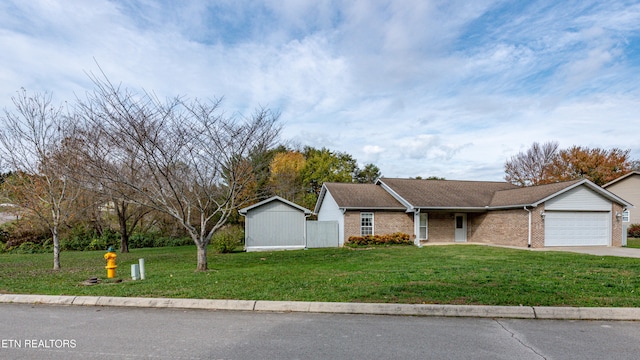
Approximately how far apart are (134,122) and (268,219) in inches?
503

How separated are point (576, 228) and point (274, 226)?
16.2 metres

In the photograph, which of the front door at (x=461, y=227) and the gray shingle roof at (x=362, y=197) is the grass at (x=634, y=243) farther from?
the gray shingle roof at (x=362, y=197)

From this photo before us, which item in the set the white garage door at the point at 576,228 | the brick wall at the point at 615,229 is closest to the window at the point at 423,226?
the white garage door at the point at 576,228

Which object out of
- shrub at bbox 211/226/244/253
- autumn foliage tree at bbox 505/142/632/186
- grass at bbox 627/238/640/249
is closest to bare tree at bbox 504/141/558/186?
autumn foliage tree at bbox 505/142/632/186

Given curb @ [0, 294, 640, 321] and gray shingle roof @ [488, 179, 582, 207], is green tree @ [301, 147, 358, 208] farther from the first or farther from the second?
curb @ [0, 294, 640, 321]

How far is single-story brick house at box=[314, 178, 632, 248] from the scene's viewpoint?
20844 millimetres

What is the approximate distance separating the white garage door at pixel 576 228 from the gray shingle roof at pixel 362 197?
7.63 m

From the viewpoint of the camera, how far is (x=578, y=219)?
21.3 meters

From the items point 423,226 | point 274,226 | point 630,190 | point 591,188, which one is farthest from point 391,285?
point 630,190

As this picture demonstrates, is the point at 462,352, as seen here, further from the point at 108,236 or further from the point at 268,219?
the point at 108,236

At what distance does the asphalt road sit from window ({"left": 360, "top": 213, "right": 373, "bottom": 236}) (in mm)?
16844

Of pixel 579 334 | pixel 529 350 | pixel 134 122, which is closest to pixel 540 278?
pixel 579 334

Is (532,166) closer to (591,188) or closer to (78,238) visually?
(591,188)

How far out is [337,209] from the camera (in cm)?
2377
